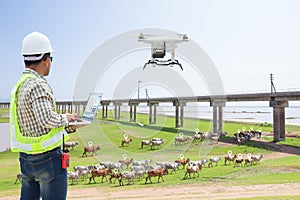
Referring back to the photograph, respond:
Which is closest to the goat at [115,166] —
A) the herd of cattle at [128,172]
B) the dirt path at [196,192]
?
the herd of cattle at [128,172]

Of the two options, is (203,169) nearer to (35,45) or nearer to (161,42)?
(161,42)

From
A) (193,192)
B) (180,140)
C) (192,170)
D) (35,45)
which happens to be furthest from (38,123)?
(180,140)

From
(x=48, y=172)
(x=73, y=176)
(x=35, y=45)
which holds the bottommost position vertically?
(x=73, y=176)

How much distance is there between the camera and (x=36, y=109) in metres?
2.58

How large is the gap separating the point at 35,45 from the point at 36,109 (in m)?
0.61

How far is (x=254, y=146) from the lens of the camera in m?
22.4

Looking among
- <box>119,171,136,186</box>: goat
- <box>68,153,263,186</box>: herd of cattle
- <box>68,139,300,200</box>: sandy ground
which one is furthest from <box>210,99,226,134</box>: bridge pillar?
<box>68,139,300,200</box>: sandy ground

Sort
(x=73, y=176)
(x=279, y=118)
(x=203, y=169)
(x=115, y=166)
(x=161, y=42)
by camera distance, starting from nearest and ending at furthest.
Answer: (x=161, y=42) < (x=73, y=176) < (x=115, y=166) < (x=203, y=169) < (x=279, y=118)

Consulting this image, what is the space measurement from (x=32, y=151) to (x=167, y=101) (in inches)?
1519

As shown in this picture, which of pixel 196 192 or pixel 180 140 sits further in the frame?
pixel 180 140

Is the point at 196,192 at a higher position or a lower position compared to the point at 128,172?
lower

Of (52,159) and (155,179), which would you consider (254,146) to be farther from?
(52,159)

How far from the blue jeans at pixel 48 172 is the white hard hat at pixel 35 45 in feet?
2.92

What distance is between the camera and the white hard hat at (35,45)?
2801 mm
